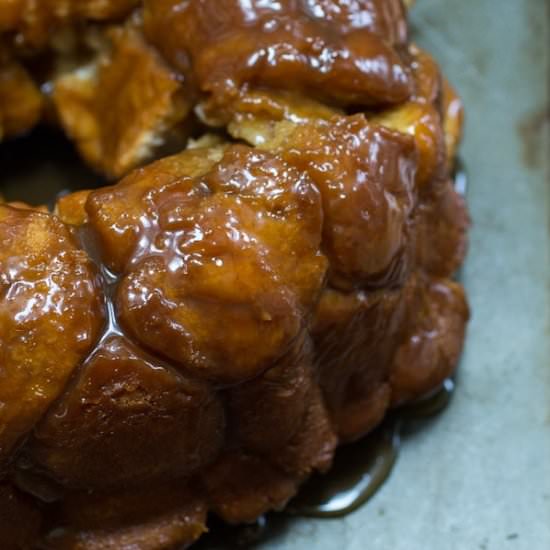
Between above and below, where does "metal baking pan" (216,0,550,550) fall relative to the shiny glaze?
below

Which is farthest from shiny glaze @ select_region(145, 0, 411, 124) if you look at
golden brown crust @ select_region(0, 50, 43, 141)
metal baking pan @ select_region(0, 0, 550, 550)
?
metal baking pan @ select_region(0, 0, 550, 550)

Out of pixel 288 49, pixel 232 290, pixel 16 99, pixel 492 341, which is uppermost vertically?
pixel 288 49

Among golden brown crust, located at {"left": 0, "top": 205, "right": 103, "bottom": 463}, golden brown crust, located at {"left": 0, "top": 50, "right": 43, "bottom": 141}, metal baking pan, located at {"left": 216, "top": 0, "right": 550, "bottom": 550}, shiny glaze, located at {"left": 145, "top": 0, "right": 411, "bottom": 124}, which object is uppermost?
shiny glaze, located at {"left": 145, "top": 0, "right": 411, "bottom": 124}

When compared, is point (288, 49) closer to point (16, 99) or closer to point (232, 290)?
point (232, 290)

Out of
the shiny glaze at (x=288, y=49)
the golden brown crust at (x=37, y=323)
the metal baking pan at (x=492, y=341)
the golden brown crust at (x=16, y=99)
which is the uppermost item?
the shiny glaze at (x=288, y=49)

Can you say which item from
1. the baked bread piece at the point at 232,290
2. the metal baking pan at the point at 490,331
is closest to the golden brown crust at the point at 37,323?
the baked bread piece at the point at 232,290

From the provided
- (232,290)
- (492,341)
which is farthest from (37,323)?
(492,341)

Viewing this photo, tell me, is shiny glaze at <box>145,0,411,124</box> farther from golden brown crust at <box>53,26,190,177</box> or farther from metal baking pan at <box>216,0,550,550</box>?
metal baking pan at <box>216,0,550,550</box>

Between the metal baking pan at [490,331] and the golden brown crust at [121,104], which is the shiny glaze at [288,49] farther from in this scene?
the metal baking pan at [490,331]

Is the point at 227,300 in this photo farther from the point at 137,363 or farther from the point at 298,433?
the point at 298,433
